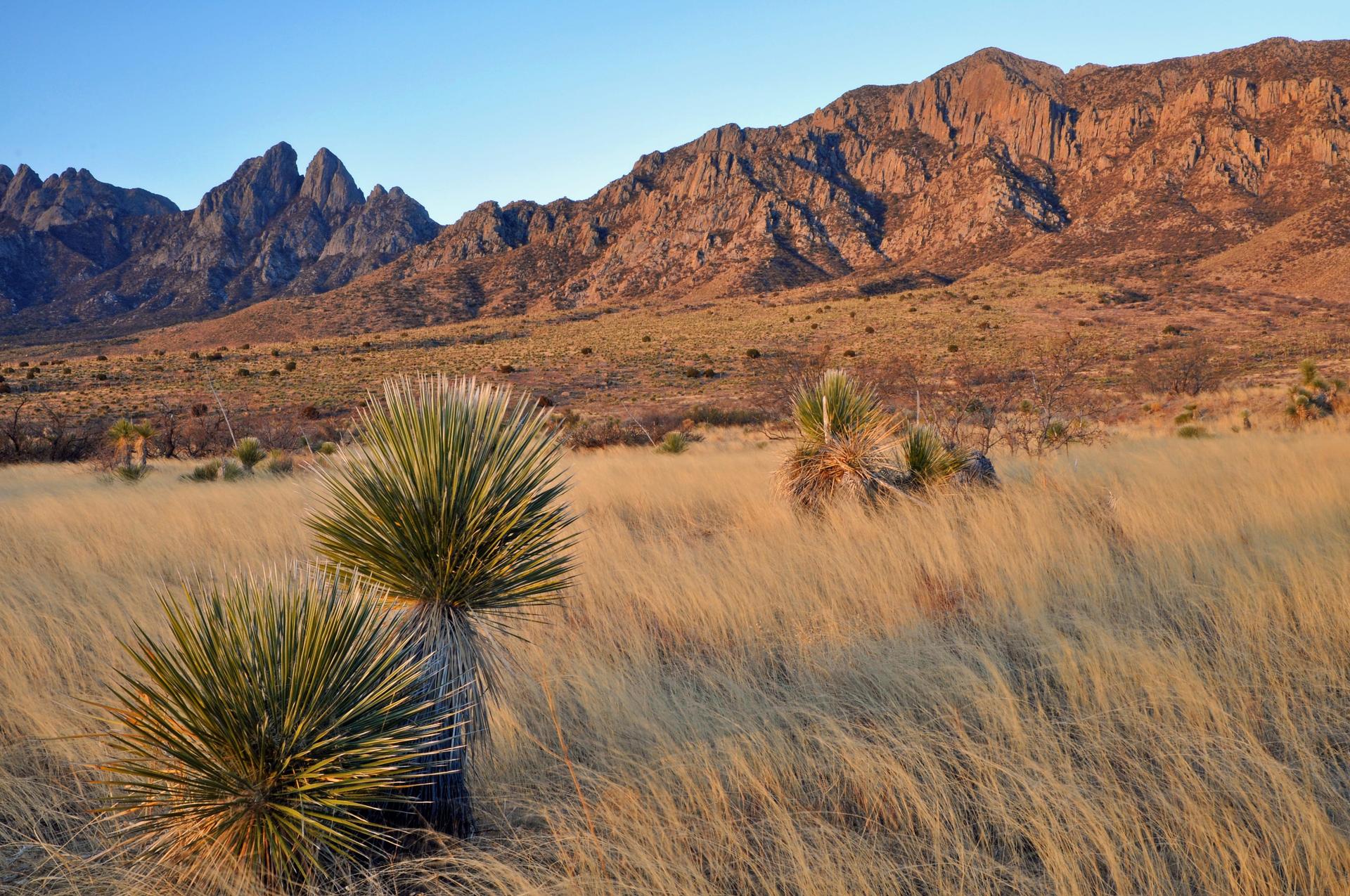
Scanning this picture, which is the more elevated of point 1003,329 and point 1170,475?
point 1003,329

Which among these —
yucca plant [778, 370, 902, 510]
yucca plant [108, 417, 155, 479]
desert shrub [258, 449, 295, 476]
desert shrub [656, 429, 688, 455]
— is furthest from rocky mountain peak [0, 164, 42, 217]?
yucca plant [778, 370, 902, 510]

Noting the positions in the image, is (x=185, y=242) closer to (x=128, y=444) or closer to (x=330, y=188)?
(x=330, y=188)

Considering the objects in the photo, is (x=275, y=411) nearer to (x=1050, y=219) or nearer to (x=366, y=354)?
(x=366, y=354)

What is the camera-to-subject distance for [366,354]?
45.4 meters

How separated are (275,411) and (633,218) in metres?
80.3

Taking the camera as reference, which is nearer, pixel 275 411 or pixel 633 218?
pixel 275 411

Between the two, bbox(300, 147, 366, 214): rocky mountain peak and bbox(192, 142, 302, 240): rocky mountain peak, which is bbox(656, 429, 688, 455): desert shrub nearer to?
bbox(192, 142, 302, 240): rocky mountain peak

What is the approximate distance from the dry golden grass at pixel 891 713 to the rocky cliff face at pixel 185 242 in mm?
113817

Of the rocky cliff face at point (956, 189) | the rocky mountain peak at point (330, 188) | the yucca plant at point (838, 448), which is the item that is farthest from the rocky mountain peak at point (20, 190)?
the yucca plant at point (838, 448)

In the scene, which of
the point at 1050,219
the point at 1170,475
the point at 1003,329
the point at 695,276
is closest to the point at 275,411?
the point at 1170,475

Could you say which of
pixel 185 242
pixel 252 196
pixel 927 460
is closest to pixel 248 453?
pixel 927 460

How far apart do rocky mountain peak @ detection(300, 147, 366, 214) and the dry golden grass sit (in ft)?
530

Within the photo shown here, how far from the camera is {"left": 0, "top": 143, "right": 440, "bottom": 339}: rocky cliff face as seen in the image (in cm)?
10881

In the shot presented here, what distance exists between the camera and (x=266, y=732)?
1.91 metres
